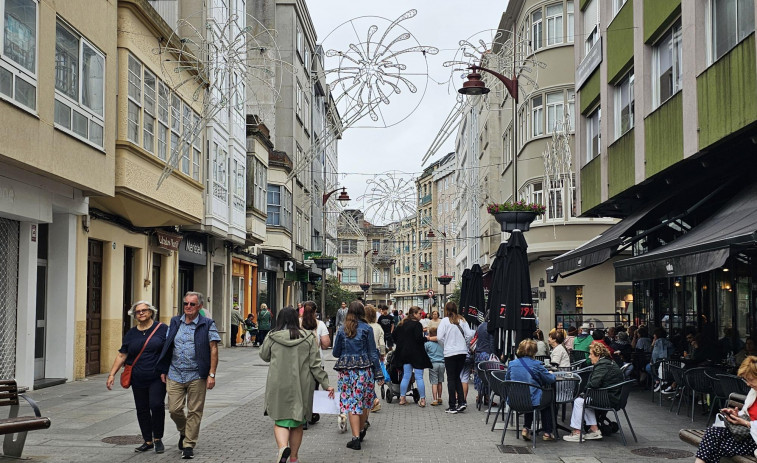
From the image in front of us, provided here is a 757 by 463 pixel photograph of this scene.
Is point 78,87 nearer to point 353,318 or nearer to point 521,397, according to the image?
point 353,318

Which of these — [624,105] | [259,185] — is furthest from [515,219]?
[259,185]

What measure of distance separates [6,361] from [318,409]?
28.7 ft

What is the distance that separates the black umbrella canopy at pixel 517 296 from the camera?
14227 mm

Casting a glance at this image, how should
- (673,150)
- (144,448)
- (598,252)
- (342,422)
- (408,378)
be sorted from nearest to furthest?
(144,448)
(342,422)
(408,378)
(673,150)
(598,252)

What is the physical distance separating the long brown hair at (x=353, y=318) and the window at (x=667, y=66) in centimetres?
828

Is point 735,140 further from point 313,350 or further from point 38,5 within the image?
point 38,5

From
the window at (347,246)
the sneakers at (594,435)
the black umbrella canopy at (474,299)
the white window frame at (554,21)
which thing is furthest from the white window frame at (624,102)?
the window at (347,246)

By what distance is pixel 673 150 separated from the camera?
16.1m

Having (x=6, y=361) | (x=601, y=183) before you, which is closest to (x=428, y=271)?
(x=601, y=183)

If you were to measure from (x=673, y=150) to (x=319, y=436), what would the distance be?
8.70 metres

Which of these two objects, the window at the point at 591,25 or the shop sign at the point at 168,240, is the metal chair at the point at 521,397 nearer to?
the window at the point at 591,25

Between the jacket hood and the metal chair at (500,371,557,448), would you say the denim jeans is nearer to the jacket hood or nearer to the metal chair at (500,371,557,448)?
the metal chair at (500,371,557,448)

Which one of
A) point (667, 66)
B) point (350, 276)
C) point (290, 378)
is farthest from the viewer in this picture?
point (350, 276)

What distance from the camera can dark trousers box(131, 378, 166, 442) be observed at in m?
10.0
